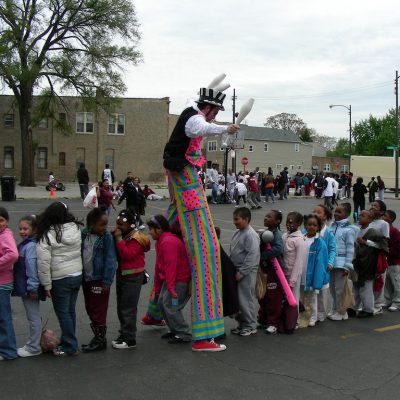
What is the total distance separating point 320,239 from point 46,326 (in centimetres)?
329

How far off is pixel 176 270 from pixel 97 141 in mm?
43122

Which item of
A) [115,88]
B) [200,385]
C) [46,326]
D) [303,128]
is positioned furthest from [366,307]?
[303,128]

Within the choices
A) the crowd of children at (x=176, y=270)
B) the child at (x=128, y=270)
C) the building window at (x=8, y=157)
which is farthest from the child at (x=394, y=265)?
the building window at (x=8, y=157)

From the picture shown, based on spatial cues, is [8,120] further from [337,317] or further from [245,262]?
[245,262]

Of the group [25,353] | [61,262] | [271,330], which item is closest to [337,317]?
[271,330]

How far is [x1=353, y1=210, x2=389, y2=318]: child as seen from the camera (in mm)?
6508

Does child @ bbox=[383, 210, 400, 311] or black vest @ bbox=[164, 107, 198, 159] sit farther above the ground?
black vest @ bbox=[164, 107, 198, 159]

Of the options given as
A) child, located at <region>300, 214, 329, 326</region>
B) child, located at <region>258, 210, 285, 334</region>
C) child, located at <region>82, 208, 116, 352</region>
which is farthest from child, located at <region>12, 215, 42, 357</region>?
child, located at <region>300, 214, 329, 326</region>

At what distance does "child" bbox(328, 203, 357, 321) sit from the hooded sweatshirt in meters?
3.13

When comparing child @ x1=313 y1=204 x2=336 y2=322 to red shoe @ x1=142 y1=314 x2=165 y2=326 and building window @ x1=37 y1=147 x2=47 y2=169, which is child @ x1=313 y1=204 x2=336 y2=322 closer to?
red shoe @ x1=142 y1=314 x2=165 y2=326

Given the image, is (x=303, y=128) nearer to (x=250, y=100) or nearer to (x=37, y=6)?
(x=37, y=6)

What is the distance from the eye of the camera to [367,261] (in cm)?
650

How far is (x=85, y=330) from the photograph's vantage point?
573cm

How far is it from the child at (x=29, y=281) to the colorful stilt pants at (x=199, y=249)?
142 centimetres
